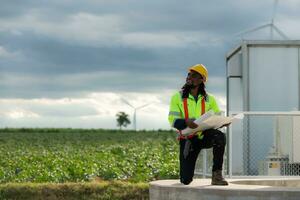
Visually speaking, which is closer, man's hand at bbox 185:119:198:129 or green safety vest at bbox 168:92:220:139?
man's hand at bbox 185:119:198:129

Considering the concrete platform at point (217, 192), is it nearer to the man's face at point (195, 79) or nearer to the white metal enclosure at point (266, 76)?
the man's face at point (195, 79)

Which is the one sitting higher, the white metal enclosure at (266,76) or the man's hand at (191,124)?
the white metal enclosure at (266,76)

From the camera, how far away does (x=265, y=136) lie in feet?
51.9

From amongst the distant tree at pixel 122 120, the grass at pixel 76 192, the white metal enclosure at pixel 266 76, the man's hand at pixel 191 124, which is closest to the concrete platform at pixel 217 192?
the man's hand at pixel 191 124

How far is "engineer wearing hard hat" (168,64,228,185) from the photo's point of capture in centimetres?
930

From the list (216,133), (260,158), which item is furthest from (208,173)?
(216,133)

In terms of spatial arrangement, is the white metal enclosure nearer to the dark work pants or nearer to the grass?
the grass

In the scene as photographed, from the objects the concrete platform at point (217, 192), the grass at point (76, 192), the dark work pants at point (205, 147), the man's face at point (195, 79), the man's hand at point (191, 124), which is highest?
the man's face at point (195, 79)

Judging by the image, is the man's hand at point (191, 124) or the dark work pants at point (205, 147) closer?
the man's hand at point (191, 124)

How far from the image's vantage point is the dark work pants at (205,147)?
9.31 m

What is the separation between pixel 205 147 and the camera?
9430 millimetres

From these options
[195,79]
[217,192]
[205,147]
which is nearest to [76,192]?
[205,147]

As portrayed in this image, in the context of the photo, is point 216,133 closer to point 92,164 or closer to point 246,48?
point 246,48

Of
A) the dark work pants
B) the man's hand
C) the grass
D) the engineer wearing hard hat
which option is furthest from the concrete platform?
the grass
